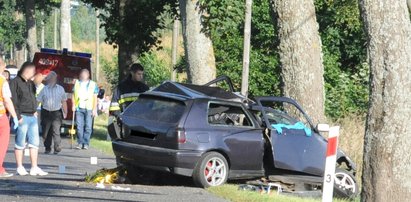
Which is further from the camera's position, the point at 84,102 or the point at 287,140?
the point at 84,102

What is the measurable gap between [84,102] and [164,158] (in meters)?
10.4

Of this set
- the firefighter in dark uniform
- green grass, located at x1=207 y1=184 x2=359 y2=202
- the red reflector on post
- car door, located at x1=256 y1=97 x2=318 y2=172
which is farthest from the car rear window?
the red reflector on post

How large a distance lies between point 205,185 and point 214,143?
64 cm

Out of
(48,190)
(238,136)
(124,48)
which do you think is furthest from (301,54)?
(124,48)

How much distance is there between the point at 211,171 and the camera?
53.2ft

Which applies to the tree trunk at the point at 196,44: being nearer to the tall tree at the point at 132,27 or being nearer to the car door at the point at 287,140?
the car door at the point at 287,140

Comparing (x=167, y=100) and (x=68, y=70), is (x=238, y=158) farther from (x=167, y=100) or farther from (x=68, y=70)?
(x=68, y=70)

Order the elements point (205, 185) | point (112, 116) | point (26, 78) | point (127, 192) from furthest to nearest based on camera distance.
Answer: point (112, 116)
point (26, 78)
point (205, 185)
point (127, 192)

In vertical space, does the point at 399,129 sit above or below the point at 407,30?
below

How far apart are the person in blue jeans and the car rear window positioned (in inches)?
366

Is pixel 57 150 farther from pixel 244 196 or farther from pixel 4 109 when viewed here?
pixel 244 196

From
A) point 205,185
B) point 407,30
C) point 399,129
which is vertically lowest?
point 205,185

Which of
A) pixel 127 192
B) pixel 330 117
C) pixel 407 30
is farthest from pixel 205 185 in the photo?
pixel 330 117

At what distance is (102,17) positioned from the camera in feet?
125
